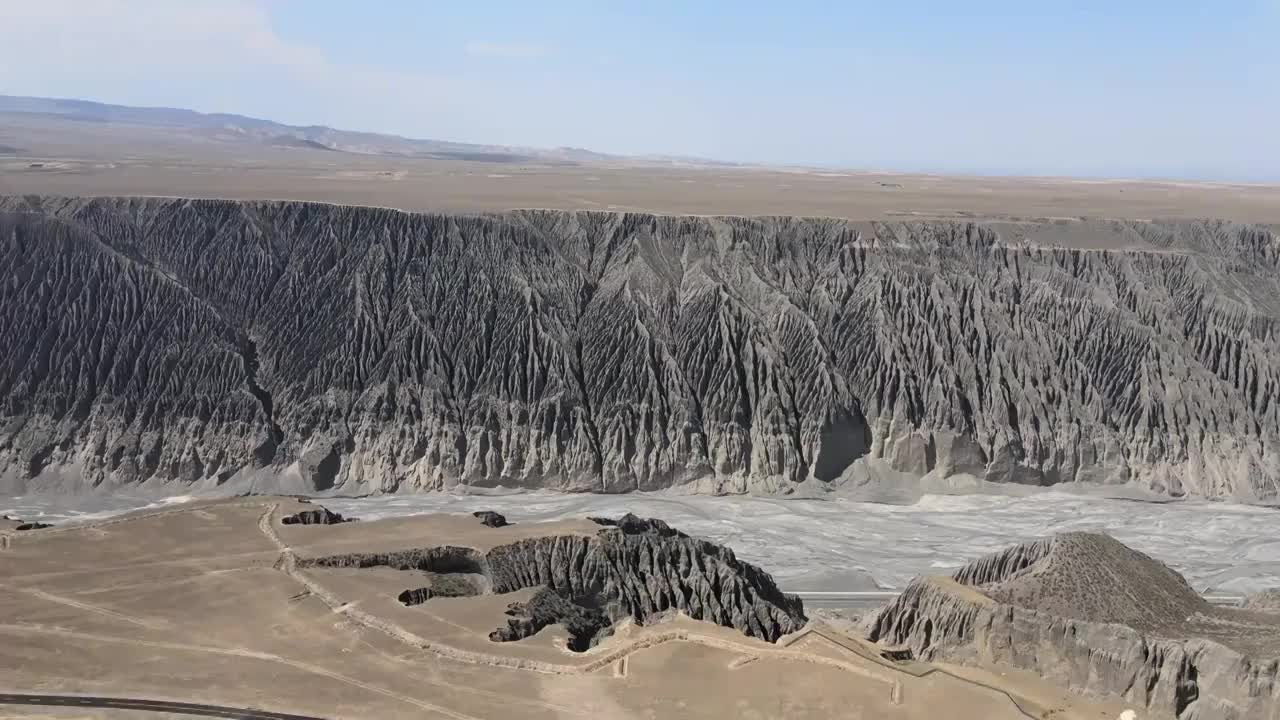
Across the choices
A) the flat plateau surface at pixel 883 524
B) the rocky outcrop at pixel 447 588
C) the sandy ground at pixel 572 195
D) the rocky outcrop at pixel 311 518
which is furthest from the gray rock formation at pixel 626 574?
the sandy ground at pixel 572 195

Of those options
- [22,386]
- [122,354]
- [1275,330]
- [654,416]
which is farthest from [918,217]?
[22,386]

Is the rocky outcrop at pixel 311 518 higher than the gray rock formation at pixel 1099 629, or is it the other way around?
the gray rock formation at pixel 1099 629

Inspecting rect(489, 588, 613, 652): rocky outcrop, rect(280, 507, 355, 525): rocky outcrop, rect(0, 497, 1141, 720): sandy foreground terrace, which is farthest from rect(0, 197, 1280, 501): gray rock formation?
rect(489, 588, 613, 652): rocky outcrop

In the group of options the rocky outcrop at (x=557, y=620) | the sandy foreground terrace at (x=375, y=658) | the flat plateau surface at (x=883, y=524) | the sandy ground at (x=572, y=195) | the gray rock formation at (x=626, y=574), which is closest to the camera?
the sandy foreground terrace at (x=375, y=658)

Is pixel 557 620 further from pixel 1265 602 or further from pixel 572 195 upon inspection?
pixel 572 195

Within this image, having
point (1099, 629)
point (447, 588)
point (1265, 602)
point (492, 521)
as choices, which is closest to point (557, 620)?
point (447, 588)

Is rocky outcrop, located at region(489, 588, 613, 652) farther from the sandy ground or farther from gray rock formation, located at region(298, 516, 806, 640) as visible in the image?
the sandy ground

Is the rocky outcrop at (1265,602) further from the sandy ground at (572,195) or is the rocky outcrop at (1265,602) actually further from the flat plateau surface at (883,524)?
the sandy ground at (572,195)
